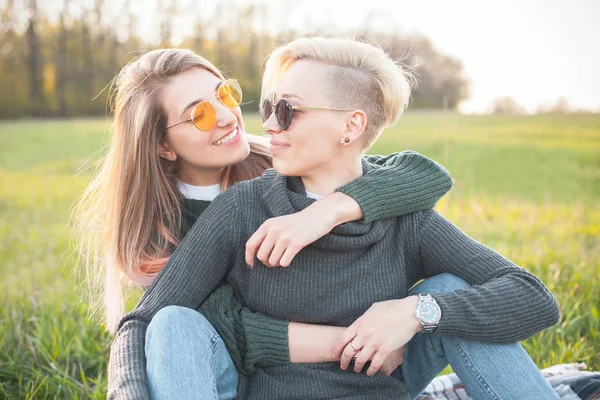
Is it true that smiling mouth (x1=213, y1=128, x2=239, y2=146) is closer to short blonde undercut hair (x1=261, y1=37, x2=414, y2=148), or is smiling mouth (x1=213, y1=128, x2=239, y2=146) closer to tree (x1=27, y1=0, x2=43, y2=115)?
short blonde undercut hair (x1=261, y1=37, x2=414, y2=148)

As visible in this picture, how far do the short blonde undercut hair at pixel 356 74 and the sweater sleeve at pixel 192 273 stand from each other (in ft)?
2.03

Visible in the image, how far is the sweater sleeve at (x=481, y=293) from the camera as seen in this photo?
252 centimetres

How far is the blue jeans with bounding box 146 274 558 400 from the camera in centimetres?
226

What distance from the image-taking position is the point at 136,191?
3.22 metres

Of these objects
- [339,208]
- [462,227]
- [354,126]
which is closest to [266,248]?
[339,208]

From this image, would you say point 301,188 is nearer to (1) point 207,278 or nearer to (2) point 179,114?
(1) point 207,278

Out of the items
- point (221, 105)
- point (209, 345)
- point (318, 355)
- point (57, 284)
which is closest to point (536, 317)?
point (318, 355)

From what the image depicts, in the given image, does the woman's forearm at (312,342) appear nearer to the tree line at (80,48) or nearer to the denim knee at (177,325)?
the denim knee at (177,325)

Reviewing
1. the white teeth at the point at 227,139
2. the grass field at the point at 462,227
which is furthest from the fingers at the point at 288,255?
the grass field at the point at 462,227

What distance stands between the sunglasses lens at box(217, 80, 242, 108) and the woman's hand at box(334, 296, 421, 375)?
1.43 meters

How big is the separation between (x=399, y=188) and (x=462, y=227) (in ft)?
15.6

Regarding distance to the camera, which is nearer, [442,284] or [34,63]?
[442,284]

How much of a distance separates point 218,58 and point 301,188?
35.5 meters

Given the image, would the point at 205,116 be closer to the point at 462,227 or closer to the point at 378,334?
the point at 378,334
